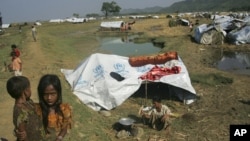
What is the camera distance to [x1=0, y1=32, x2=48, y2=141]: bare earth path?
7254 mm

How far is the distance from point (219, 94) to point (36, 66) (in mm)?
8715

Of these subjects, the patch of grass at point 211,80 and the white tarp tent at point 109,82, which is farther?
the patch of grass at point 211,80

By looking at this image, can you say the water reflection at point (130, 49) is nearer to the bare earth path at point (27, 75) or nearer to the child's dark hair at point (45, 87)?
the bare earth path at point (27, 75)

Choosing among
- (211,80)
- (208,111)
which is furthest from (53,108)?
(211,80)

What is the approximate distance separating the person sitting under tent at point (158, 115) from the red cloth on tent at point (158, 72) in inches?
80.2

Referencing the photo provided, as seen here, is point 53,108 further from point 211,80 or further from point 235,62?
point 235,62

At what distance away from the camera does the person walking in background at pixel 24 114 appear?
388 cm

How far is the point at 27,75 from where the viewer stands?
1264cm

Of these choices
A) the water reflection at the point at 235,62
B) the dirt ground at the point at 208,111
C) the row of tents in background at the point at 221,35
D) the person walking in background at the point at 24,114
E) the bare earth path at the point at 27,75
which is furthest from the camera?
the row of tents in background at the point at 221,35

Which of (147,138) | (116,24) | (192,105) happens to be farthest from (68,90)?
(116,24)

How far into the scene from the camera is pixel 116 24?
146 ft

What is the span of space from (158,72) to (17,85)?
286 inches

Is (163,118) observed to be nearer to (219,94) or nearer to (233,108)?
(233,108)

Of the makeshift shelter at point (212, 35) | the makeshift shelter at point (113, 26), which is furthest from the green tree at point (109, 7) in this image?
the makeshift shelter at point (212, 35)
